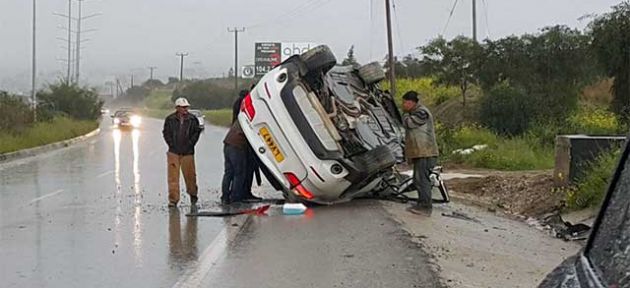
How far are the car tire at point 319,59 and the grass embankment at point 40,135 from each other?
19.1 metres

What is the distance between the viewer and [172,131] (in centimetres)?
1348

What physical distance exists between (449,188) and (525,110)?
1283 cm

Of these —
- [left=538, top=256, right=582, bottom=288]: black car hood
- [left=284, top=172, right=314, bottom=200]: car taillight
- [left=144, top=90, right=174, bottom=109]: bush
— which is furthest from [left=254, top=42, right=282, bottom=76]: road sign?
[left=144, top=90, right=174, bottom=109]: bush

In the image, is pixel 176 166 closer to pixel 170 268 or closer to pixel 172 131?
pixel 172 131

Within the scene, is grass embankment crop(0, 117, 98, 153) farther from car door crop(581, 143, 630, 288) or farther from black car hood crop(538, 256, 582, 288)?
car door crop(581, 143, 630, 288)

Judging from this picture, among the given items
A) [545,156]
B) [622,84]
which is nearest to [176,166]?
[545,156]

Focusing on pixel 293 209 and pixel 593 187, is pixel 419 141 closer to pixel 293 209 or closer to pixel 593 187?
pixel 293 209

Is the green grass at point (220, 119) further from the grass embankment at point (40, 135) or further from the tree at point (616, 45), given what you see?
the tree at point (616, 45)

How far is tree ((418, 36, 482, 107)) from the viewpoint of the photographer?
3525 cm

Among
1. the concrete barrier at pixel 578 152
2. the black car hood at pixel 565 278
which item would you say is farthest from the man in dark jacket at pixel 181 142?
the black car hood at pixel 565 278

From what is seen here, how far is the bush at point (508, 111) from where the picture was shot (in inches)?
1126

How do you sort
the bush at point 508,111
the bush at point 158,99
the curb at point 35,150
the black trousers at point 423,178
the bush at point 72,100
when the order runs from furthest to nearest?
the bush at point 158,99
the bush at point 72,100
the bush at point 508,111
the curb at point 35,150
the black trousers at point 423,178

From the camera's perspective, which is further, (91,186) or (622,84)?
(622,84)

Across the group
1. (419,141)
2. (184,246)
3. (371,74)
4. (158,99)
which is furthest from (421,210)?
(158,99)
